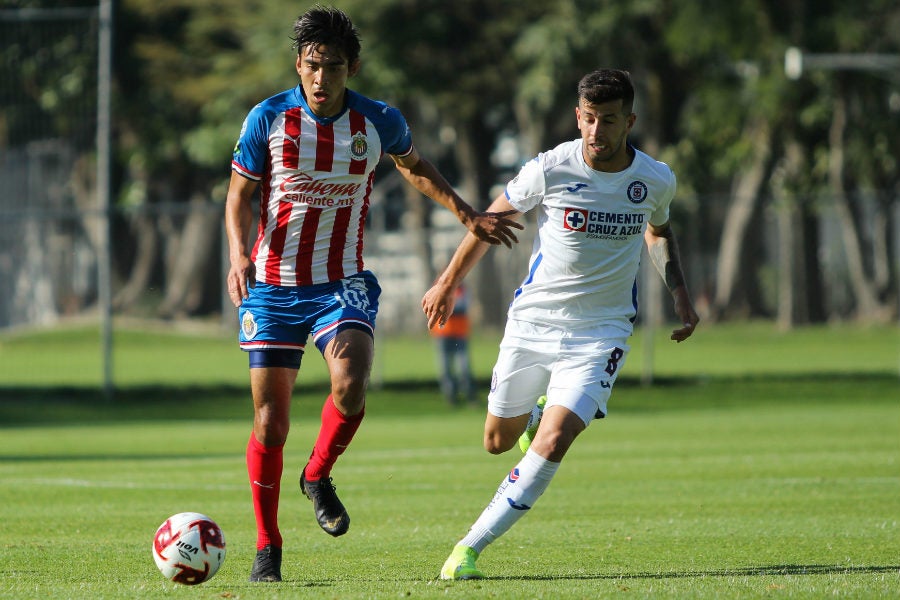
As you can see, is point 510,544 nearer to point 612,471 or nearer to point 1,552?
point 1,552

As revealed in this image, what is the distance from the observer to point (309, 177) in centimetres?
782

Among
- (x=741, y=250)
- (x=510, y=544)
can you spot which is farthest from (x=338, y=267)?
(x=741, y=250)

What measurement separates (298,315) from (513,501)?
→ 59.2 inches

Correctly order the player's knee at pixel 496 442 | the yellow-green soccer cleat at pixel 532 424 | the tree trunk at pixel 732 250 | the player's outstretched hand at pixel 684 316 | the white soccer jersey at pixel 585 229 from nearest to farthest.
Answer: the white soccer jersey at pixel 585 229
the player's outstretched hand at pixel 684 316
the player's knee at pixel 496 442
the yellow-green soccer cleat at pixel 532 424
the tree trunk at pixel 732 250

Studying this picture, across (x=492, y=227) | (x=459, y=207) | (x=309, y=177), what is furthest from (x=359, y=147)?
(x=492, y=227)

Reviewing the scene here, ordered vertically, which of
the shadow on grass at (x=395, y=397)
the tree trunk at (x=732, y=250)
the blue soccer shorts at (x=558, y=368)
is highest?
the blue soccer shorts at (x=558, y=368)

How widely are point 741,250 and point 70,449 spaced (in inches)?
551

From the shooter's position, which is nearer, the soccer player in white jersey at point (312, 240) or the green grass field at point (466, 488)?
the green grass field at point (466, 488)

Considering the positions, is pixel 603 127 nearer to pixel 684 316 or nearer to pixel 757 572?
pixel 684 316

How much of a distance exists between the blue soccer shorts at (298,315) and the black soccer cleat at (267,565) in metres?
1.02

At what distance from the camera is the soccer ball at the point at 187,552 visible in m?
7.00

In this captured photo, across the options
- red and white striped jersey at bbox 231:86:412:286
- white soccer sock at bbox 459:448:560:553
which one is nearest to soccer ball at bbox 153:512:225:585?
white soccer sock at bbox 459:448:560:553

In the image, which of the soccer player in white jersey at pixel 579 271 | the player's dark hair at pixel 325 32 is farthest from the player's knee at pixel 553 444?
the player's dark hair at pixel 325 32

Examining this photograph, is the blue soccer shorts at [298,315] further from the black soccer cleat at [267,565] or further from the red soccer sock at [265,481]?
the black soccer cleat at [267,565]
